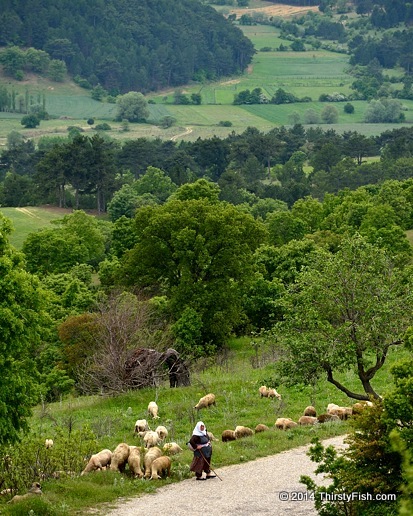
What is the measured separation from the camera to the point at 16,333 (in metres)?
23.4

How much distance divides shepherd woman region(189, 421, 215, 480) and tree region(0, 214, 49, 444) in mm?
3799

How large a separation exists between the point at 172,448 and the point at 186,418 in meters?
5.30

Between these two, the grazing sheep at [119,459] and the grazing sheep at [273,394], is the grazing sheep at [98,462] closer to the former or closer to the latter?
the grazing sheep at [119,459]

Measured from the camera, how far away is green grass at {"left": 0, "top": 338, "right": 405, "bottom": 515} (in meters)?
21.9

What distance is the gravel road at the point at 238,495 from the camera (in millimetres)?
20500

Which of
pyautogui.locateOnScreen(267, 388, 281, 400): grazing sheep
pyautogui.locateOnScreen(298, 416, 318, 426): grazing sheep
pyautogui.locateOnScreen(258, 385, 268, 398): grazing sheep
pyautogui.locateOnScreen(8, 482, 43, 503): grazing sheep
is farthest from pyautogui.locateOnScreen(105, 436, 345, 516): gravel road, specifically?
pyautogui.locateOnScreen(258, 385, 268, 398): grazing sheep

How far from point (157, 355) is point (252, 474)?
13.1m

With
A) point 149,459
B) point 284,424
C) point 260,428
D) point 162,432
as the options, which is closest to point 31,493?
point 149,459

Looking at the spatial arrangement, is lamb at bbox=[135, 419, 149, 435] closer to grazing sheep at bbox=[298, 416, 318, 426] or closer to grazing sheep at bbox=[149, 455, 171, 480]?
grazing sheep at bbox=[298, 416, 318, 426]

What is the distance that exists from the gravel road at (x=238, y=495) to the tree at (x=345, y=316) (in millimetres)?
2361

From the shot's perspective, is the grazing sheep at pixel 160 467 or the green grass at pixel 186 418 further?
the grazing sheep at pixel 160 467

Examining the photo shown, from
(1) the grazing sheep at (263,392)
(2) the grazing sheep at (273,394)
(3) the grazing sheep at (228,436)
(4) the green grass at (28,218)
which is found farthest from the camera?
(4) the green grass at (28,218)

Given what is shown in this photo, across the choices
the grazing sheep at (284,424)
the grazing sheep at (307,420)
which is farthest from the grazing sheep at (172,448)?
the grazing sheep at (307,420)

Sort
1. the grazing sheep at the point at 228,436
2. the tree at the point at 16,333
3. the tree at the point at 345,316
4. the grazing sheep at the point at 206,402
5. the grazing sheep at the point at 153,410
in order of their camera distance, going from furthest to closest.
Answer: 1. the grazing sheep at the point at 206,402
2. the grazing sheep at the point at 153,410
3. the grazing sheep at the point at 228,436
4. the tree at the point at 345,316
5. the tree at the point at 16,333
